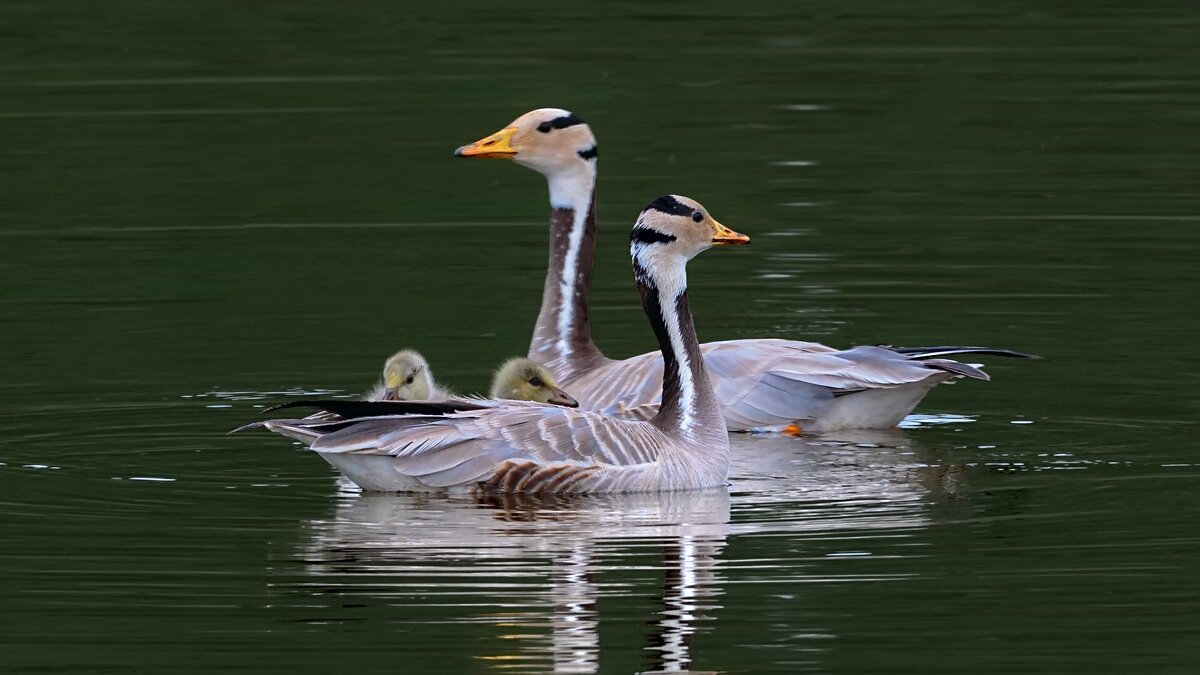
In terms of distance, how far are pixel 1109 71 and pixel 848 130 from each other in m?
4.53

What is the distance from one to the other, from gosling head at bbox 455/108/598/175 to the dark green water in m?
1.52

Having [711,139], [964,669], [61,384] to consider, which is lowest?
[964,669]

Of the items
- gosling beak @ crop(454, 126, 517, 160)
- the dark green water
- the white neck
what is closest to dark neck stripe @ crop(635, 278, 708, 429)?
the dark green water

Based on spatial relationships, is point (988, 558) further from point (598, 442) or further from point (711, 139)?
point (711, 139)

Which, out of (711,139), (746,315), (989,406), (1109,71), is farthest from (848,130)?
(989,406)

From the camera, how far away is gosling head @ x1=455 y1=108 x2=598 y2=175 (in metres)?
14.8

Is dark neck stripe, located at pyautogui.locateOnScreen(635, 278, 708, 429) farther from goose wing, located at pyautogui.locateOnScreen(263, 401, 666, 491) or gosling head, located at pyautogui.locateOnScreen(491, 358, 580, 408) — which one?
gosling head, located at pyautogui.locateOnScreen(491, 358, 580, 408)

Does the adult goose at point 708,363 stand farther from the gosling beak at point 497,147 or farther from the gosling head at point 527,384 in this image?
the gosling head at point 527,384

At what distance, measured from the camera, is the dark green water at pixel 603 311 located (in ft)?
29.8

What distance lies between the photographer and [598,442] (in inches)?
460

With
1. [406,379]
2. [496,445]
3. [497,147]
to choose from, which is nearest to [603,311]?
[497,147]

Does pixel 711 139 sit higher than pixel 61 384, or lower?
higher

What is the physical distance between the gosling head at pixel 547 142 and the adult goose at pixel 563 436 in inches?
110

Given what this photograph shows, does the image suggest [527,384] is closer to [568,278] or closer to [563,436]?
[563,436]
